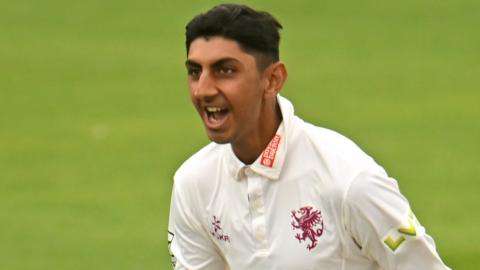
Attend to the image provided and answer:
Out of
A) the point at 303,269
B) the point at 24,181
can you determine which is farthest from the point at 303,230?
the point at 24,181

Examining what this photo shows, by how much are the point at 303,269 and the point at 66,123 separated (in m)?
12.2

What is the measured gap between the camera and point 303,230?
274 inches

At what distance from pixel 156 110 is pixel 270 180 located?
→ 40.1 feet

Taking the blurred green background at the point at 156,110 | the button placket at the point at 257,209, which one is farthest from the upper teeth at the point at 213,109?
the blurred green background at the point at 156,110

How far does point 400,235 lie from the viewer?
22.4 feet

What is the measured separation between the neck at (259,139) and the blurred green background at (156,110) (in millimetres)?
6436

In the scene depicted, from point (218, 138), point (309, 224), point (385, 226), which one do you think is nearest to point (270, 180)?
point (309, 224)

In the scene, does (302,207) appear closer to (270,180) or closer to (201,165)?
(270,180)

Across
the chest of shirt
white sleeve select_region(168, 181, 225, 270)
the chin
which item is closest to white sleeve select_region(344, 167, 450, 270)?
the chest of shirt

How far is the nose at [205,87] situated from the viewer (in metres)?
6.69

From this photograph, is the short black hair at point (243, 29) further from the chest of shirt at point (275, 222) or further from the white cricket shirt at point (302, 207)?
the chest of shirt at point (275, 222)

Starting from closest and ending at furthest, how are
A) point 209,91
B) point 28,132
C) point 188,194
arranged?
point 209,91, point 188,194, point 28,132

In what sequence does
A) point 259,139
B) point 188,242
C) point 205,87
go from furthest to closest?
1. point 188,242
2. point 259,139
3. point 205,87

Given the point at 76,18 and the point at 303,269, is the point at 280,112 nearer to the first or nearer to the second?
the point at 303,269
